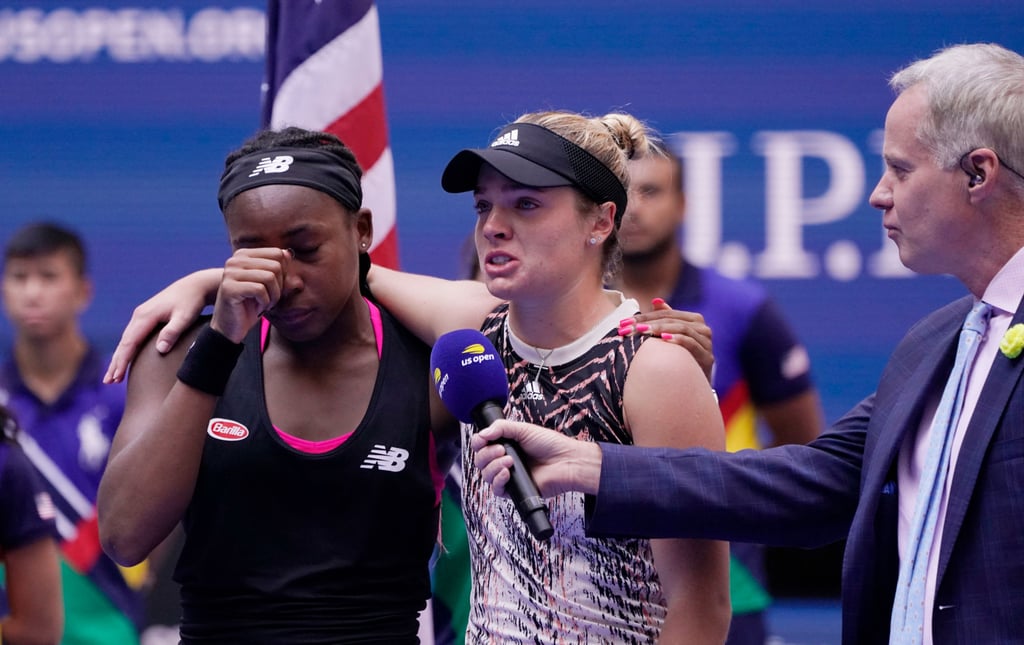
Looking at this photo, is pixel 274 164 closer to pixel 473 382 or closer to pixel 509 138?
pixel 509 138

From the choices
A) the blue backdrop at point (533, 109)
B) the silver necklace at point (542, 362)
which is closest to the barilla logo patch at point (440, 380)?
the silver necklace at point (542, 362)

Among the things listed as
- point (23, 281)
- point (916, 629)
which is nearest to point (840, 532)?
point (916, 629)

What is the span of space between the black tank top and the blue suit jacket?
45 cm

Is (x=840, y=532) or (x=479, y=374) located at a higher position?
(x=479, y=374)

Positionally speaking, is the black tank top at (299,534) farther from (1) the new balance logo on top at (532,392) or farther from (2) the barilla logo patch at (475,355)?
(2) the barilla logo patch at (475,355)

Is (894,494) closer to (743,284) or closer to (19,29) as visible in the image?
(743,284)

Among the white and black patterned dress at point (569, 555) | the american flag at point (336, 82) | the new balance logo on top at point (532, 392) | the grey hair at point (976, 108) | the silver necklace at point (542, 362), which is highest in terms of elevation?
the american flag at point (336, 82)

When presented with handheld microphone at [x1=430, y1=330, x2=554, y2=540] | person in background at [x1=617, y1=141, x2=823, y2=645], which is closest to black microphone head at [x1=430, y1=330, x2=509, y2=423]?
handheld microphone at [x1=430, y1=330, x2=554, y2=540]

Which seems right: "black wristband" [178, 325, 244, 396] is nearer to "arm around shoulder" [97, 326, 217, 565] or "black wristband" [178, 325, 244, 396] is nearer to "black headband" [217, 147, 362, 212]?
"arm around shoulder" [97, 326, 217, 565]

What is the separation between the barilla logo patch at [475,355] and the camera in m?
2.09

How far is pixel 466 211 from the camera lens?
14.7 feet

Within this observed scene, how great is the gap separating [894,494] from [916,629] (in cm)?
24

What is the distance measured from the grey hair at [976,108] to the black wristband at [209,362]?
4.00 ft

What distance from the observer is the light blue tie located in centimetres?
197
